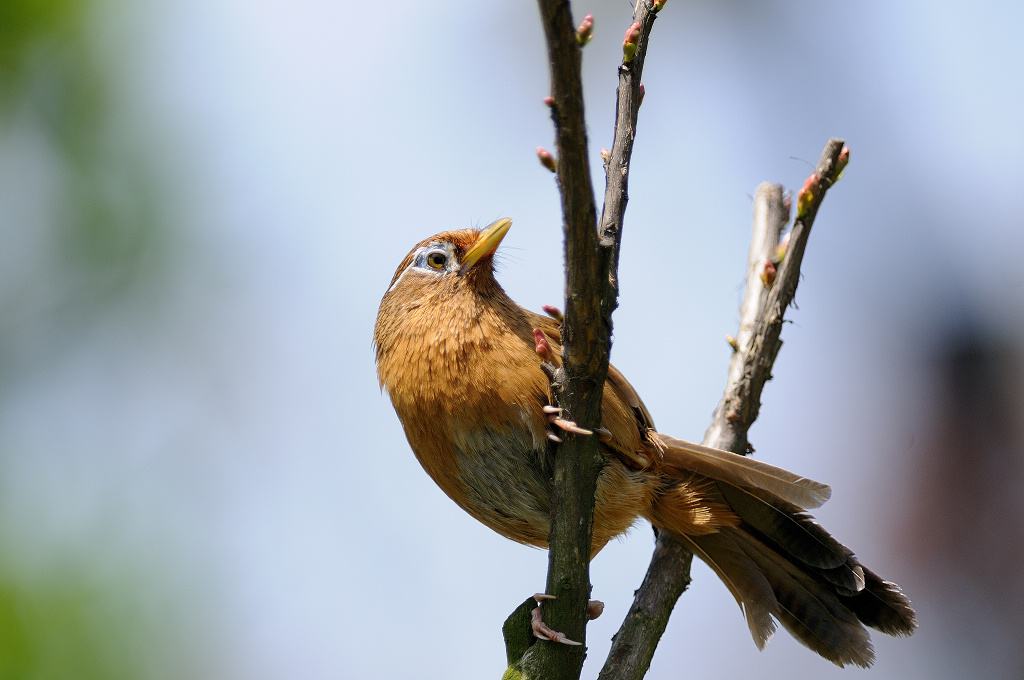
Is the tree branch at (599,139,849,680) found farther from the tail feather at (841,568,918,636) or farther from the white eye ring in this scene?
the white eye ring

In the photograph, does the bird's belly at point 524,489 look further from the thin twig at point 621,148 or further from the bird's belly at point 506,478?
the thin twig at point 621,148

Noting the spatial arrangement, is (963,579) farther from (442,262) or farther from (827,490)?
(442,262)

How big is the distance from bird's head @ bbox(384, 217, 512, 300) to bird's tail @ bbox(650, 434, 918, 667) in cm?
107

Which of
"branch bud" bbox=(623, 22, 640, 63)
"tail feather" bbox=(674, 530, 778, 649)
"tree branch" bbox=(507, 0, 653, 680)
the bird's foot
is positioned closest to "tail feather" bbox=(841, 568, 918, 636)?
"tail feather" bbox=(674, 530, 778, 649)

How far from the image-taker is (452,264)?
4441mm

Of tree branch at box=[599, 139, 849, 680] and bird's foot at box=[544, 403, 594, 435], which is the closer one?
bird's foot at box=[544, 403, 594, 435]

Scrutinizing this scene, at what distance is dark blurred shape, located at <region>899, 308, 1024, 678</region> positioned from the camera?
5395 millimetres

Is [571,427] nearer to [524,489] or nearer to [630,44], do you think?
[524,489]

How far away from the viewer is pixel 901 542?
5.71m

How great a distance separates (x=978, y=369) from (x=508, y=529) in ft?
10.2

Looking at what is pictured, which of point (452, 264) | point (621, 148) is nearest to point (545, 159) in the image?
point (621, 148)

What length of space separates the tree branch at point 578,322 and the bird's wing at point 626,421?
1.99 feet

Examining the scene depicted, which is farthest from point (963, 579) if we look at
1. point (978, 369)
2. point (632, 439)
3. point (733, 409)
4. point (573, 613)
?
point (573, 613)

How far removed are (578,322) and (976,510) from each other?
3.65 metres
